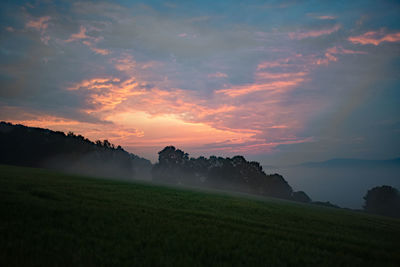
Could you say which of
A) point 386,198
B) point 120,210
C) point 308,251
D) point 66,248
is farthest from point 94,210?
point 386,198

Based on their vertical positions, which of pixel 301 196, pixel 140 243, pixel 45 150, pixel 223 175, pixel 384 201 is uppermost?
pixel 45 150

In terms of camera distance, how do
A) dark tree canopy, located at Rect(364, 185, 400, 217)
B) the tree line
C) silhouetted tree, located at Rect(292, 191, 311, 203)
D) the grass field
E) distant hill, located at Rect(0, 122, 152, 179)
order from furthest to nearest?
silhouetted tree, located at Rect(292, 191, 311, 203) → distant hill, located at Rect(0, 122, 152, 179) → the tree line → dark tree canopy, located at Rect(364, 185, 400, 217) → the grass field

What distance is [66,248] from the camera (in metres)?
6.74

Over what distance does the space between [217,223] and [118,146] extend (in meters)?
155

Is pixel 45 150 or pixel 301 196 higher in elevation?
pixel 45 150

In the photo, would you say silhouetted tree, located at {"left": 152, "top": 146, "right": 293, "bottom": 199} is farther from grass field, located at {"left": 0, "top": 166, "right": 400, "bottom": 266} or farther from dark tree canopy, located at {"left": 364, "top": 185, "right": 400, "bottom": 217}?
grass field, located at {"left": 0, "top": 166, "right": 400, "bottom": 266}

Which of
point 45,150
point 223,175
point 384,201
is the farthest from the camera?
point 223,175

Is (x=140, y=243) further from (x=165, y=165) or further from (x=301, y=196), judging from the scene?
(x=301, y=196)

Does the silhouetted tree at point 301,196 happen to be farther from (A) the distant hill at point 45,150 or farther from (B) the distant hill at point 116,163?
(A) the distant hill at point 45,150

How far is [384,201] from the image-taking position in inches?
2997

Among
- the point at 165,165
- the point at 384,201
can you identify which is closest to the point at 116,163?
the point at 165,165

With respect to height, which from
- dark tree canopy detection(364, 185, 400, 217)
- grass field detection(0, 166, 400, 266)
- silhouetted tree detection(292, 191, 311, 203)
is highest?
grass field detection(0, 166, 400, 266)

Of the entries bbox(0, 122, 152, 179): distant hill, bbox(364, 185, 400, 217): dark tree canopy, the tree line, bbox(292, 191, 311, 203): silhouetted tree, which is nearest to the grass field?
bbox(364, 185, 400, 217): dark tree canopy

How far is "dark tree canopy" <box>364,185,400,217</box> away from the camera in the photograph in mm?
73688
